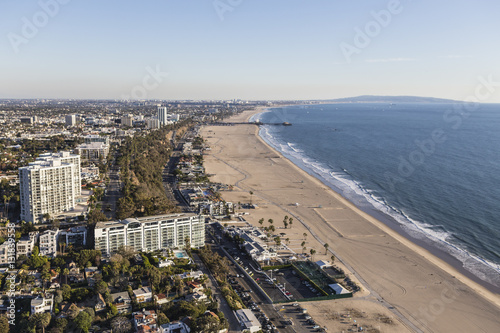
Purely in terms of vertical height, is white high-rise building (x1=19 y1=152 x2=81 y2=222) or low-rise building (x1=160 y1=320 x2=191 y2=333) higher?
white high-rise building (x1=19 y1=152 x2=81 y2=222)

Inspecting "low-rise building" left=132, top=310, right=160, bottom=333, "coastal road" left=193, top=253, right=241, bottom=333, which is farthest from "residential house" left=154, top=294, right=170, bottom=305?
"coastal road" left=193, top=253, right=241, bottom=333

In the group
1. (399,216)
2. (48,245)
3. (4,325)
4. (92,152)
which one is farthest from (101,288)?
(92,152)

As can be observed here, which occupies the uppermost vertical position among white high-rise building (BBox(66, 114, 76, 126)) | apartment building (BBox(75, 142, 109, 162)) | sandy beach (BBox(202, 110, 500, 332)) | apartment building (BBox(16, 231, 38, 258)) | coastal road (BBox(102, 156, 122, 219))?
white high-rise building (BBox(66, 114, 76, 126))

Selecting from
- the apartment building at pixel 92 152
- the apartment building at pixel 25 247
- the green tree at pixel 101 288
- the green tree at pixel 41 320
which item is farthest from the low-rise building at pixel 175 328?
the apartment building at pixel 92 152

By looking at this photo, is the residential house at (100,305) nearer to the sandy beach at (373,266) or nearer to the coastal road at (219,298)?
the coastal road at (219,298)

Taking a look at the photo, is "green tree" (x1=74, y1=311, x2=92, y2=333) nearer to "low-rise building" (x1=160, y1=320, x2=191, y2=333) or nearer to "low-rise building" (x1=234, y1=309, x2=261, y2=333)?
"low-rise building" (x1=160, y1=320, x2=191, y2=333)

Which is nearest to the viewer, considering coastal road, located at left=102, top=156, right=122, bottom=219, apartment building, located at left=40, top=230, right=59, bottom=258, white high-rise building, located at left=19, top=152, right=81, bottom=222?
apartment building, located at left=40, top=230, right=59, bottom=258

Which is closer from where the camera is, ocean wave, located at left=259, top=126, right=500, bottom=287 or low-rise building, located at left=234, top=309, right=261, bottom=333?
low-rise building, located at left=234, top=309, right=261, bottom=333
